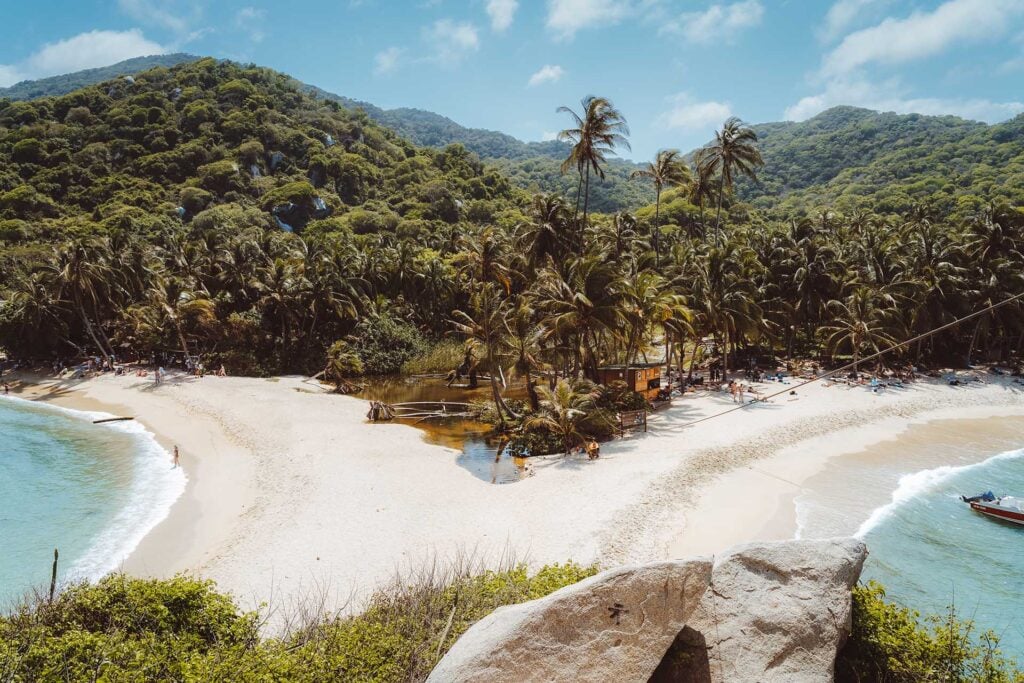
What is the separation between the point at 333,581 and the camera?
40.4 feet

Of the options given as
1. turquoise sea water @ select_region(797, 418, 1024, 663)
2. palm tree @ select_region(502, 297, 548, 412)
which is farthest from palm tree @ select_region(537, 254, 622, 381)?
turquoise sea water @ select_region(797, 418, 1024, 663)

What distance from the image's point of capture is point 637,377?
27203 millimetres

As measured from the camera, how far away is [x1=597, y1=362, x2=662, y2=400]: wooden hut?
88.9ft

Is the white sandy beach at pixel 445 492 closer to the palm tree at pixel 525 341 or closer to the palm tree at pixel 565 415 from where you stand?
the palm tree at pixel 565 415

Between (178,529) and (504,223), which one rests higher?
(504,223)

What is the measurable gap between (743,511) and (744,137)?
95.9ft

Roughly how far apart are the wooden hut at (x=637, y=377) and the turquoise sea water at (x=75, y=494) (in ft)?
64.1

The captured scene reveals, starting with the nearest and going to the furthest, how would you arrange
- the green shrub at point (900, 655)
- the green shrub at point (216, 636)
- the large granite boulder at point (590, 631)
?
the large granite boulder at point (590, 631)
the green shrub at point (216, 636)
the green shrub at point (900, 655)

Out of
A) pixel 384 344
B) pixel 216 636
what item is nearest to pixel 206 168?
pixel 384 344

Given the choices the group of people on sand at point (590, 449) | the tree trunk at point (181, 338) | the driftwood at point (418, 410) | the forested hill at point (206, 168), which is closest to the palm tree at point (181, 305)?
the tree trunk at point (181, 338)

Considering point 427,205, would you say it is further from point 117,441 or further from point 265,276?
point 117,441

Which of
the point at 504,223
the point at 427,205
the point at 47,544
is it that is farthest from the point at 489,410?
the point at 427,205

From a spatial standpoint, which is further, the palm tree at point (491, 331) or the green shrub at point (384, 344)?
the green shrub at point (384, 344)

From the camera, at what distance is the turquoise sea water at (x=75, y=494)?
48.2 feet
